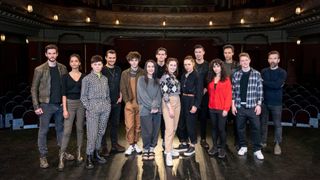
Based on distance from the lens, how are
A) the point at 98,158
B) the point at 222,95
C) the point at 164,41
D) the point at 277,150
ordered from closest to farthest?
the point at 98,158 < the point at 222,95 < the point at 277,150 < the point at 164,41

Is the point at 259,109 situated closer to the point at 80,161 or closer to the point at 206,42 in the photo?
the point at 80,161

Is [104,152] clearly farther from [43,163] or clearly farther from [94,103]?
[94,103]

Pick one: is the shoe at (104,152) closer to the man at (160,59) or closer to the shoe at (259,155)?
the man at (160,59)

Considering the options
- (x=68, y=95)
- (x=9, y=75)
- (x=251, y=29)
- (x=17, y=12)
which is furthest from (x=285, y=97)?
(x=9, y=75)

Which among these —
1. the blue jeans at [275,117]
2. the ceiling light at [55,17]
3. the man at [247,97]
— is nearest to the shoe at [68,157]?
the man at [247,97]

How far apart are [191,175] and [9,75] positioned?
417 inches

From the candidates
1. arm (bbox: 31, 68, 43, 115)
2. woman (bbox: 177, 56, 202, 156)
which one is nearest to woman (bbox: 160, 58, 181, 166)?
woman (bbox: 177, 56, 202, 156)

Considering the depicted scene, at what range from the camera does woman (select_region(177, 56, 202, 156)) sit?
204 inches

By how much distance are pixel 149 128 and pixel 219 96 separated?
1226 millimetres

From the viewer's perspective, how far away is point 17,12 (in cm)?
941

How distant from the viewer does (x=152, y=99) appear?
4.96 metres

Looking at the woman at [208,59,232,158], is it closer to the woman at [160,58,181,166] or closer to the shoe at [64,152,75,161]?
the woman at [160,58,181,166]

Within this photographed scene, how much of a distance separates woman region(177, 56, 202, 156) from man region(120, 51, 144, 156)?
74 centimetres

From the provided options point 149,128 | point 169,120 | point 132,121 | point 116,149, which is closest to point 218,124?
point 169,120
